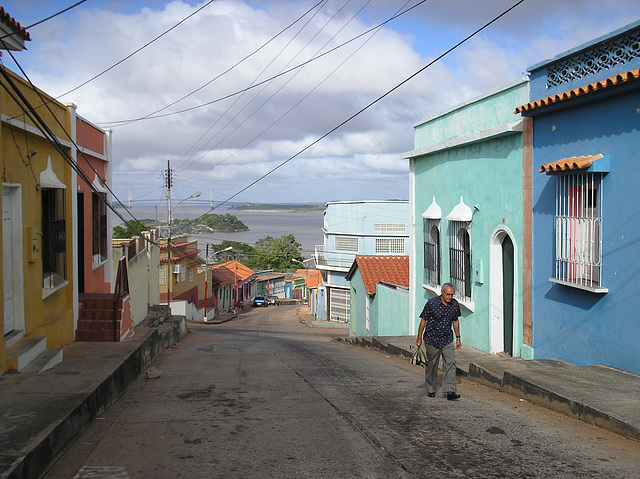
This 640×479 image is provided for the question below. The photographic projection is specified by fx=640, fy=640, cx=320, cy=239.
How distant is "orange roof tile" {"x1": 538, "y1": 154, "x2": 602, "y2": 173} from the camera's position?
8.25 m

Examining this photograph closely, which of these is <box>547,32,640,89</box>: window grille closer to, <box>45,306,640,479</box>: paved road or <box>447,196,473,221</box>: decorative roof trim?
<box>447,196,473,221</box>: decorative roof trim

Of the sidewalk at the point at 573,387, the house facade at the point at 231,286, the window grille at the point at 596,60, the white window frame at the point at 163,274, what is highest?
the window grille at the point at 596,60

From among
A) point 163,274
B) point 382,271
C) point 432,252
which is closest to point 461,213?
point 432,252

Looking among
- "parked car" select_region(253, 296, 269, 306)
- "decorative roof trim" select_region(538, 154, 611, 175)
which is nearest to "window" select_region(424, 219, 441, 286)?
"decorative roof trim" select_region(538, 154, 611, 175)

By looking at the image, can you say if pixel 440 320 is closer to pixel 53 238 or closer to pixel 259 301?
pixel 53 238

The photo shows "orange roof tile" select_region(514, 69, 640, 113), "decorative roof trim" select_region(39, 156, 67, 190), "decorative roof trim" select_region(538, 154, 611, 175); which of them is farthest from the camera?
"decorative roof trim" select_region(39, 156, 67, 190)

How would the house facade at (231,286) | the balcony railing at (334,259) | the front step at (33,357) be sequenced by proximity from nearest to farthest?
1. the front step at (33,357)
2. the balcony railing at (334,259)
3. the house facade at (231,286)

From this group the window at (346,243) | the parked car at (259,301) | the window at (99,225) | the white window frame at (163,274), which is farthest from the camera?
the parked car at (259,301)

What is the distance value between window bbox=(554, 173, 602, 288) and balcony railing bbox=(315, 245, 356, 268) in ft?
101

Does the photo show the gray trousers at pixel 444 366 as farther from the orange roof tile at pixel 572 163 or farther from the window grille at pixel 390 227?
the window grille at pixel 390 227

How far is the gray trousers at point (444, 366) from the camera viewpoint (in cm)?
773

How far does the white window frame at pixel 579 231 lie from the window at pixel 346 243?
3188 centimetres

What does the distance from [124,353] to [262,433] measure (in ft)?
14.2

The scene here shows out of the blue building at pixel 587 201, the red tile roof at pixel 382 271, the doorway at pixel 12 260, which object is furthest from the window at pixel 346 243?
the doorway at pixel 12 260
